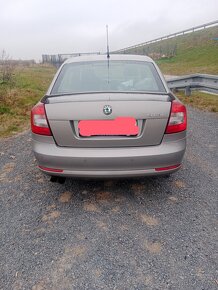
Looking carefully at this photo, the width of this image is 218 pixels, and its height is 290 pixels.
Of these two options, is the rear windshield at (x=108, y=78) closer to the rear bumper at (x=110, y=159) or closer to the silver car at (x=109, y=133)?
the silver car at (x=109, y=133)

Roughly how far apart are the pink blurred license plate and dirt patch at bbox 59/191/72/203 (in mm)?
908

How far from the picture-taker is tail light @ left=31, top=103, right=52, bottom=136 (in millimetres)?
2711

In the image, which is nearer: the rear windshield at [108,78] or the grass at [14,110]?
the rear windshield at [108,78]

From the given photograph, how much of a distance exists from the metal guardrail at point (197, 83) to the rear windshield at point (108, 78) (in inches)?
196

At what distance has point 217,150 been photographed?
14.7ft

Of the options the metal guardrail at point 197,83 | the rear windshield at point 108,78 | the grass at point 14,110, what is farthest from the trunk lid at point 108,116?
the metal guardrail at point 197,83

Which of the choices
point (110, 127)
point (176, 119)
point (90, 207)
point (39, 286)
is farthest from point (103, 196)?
point (39, 286)

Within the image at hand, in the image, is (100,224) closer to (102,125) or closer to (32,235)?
(32,235)

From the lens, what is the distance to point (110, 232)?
251 centimetres

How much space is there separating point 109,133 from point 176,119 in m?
0.70

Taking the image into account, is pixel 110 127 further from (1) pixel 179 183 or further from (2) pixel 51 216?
(1) pixel 179 183

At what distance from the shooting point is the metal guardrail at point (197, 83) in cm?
786

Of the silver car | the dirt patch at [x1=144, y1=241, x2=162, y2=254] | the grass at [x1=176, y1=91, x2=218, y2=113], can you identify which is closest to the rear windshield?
the silver car

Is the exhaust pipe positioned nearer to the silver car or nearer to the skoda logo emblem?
the silver car
